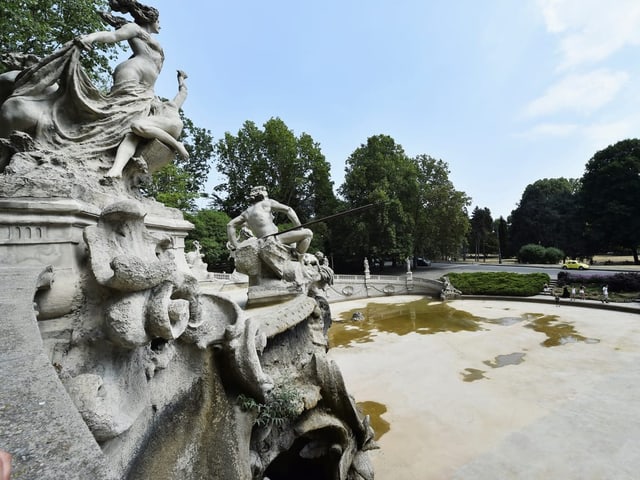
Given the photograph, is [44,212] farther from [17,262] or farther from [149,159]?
[149,159]

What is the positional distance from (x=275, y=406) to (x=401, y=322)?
38.2 feet

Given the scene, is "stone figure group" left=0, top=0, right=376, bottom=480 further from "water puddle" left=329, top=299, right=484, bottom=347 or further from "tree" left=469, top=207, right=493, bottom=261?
"tree" left=469, top=207, right=493, bottom=261

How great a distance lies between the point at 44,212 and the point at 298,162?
1127 inches

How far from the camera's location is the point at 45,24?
9.48 metres

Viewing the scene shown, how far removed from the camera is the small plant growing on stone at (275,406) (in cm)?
241

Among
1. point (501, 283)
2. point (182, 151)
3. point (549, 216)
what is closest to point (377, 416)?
point (182, 151)

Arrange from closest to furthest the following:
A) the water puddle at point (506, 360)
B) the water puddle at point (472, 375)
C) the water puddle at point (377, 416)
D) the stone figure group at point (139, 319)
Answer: the stone figure group at point (139, 319)
the water puddle at point (377, 416)
the water puddle at point (472, 375)
the water puddle at point (506, 360)

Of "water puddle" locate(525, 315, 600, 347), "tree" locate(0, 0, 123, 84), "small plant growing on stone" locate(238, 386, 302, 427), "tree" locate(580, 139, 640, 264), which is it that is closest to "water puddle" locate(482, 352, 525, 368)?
"water puddle" locate(525, 315, 600, 347)

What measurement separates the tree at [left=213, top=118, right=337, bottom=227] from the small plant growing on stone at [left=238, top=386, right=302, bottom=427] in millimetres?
27945

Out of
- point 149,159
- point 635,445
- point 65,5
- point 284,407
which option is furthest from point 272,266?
point 65,5

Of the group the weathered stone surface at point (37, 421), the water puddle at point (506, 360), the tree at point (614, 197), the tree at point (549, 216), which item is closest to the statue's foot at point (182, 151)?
the weathered stone surface at point (37, 421)

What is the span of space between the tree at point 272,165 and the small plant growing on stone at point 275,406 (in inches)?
1100

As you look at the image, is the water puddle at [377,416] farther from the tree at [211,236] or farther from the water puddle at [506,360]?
the tree at [211,236]

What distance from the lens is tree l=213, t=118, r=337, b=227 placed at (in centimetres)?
2956
